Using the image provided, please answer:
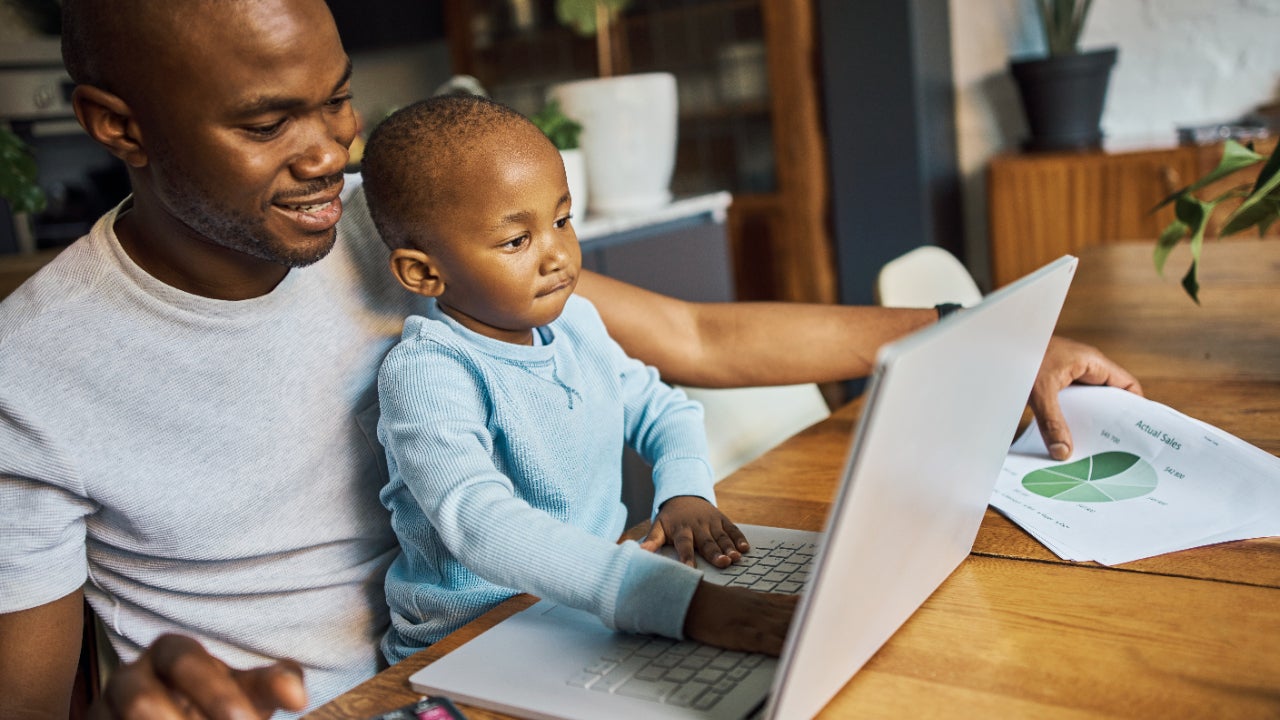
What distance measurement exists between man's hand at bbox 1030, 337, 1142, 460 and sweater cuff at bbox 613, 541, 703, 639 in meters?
0.48

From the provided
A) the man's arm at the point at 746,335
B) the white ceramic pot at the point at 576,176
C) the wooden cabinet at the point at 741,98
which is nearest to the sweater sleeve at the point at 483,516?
the man's arm at the point at 746,335

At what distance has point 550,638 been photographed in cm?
76

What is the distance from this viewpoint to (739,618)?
2.32ft

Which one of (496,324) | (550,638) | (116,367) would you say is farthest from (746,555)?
(116,367)

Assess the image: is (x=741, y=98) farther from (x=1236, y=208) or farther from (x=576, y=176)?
(x=1236, y=208)

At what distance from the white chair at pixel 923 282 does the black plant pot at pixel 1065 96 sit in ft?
4.71

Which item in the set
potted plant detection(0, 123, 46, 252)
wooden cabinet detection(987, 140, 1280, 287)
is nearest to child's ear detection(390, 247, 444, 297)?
potted plant detection(0, 123, 46, 252)

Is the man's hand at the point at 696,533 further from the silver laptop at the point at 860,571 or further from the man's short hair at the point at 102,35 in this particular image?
the man's short hair at the point at 102,35

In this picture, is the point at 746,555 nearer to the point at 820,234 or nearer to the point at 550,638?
the point at 550,638

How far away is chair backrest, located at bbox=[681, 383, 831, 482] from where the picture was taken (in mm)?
1506

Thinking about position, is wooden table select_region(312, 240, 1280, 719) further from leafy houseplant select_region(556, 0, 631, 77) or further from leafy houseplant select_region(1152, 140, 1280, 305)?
leafy houseplant select_region(556, 0, 631, 77)

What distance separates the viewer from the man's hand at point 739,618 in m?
0.70

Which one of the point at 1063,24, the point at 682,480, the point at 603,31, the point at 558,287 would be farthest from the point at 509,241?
the point at 603,31

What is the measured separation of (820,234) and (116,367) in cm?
297
